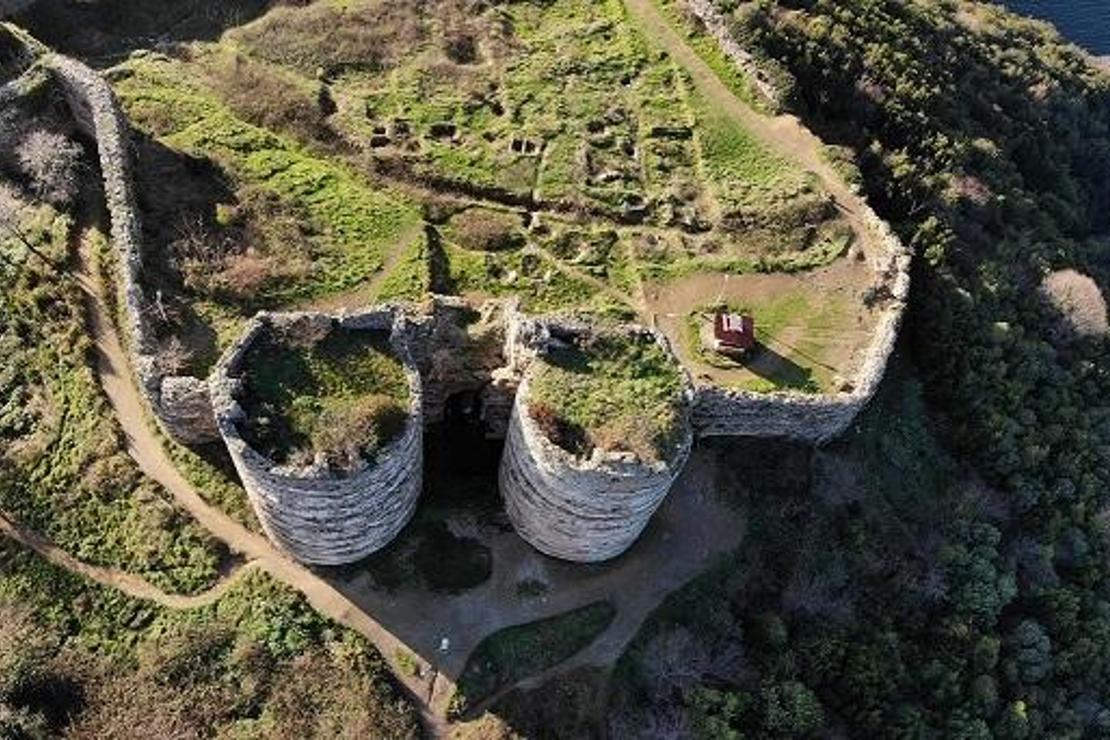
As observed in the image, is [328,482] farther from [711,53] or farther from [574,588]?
[711,53]

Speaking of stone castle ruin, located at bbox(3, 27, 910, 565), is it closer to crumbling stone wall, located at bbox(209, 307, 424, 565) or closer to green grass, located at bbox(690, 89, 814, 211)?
crumbling stone wall, located at bbox(209, 307, 424, 565)

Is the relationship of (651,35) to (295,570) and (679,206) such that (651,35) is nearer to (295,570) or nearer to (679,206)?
(679,206)

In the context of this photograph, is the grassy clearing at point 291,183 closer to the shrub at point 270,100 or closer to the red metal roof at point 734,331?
the shrub at point 270,100

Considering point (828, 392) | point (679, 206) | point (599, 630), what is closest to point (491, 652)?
point (599, 630)

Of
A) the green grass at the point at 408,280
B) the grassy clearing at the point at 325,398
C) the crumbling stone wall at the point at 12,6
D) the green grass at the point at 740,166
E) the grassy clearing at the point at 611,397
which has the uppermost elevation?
the crumbling stone wall at the point at 12,6

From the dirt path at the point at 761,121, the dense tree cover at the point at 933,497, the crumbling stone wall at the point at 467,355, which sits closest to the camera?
the crumbling stone wall at the point at 467,355

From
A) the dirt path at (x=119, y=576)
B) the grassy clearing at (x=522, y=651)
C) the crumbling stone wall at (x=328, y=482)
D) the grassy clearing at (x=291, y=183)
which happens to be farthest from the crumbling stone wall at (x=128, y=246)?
the grassy clearing at (x=522, y=651)
